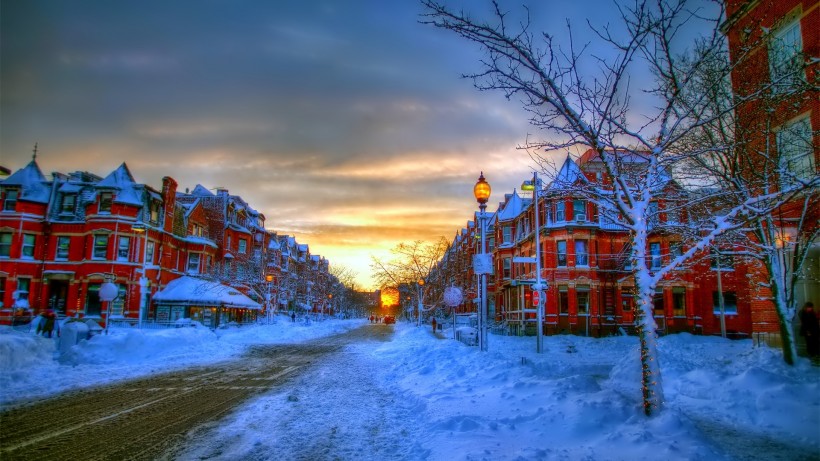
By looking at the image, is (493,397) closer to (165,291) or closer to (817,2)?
(817,2)

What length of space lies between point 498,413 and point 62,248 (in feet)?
144

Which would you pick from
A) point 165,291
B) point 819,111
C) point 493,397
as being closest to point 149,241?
point 165,291

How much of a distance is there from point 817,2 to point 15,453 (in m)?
21.1

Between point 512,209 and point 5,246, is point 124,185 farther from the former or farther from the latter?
point 512,209

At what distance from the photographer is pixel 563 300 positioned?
36156mm

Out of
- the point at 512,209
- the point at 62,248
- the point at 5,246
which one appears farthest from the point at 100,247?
the point at 512,209

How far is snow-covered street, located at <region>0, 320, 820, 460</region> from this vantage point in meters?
5.47

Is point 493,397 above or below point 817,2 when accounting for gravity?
below

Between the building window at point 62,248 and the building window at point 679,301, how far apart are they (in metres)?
50.0

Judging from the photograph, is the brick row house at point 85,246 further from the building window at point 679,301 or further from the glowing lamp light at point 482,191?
the building window at point 679,301

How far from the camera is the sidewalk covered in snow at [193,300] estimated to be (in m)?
40.0

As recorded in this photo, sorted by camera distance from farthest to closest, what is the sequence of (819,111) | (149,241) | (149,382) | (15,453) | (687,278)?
1. (149,241)
2. (687,278)
3. (819,111)
4. (149,382)
5. (15,453)

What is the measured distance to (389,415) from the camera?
809 centimetres

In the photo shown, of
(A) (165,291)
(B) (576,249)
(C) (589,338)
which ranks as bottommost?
(C) (589,338)
